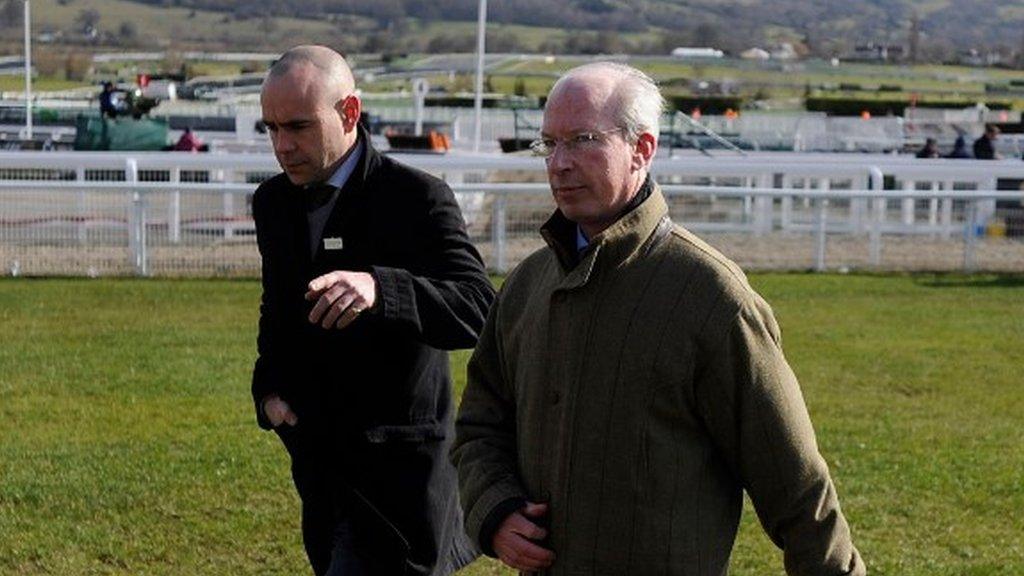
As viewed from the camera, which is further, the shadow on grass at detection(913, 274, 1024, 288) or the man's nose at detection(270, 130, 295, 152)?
the shadow on grass at detection(913, 274, 1024, 288)

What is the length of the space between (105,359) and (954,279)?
9523 millimetres

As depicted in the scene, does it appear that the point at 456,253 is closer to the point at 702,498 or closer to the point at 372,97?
the point at 702,498

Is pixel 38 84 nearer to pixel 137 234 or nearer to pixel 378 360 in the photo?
pixel 137 234

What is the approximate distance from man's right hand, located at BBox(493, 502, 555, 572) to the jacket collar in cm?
50

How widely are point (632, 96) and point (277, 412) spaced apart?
170cm

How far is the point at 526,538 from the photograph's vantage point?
12.9ft

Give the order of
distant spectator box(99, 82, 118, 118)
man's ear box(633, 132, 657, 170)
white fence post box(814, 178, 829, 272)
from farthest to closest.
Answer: distant spectator box(99, 82, 118, 118), white fence post box(814, 178, 829, 272), man's ear box(633, 132, 657, 170)

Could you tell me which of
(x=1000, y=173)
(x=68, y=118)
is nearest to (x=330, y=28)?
A: (x=68, y=118)

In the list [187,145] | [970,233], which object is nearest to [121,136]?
[187,145]

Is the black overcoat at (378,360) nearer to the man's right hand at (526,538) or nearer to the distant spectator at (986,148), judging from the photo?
the man's right hand at (526,538)

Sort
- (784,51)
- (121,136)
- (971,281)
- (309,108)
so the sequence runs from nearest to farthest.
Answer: (309,108), (971,281), (121,136), (784,51)

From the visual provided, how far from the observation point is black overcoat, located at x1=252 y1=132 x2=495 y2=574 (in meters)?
4.95

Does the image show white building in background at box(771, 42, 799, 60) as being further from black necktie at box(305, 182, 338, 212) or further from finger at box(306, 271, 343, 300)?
finger at box(306, 271, 343, 300)

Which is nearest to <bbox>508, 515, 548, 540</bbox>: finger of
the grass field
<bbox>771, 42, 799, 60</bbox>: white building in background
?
the grass field
